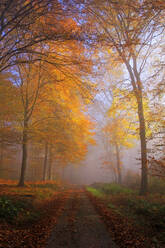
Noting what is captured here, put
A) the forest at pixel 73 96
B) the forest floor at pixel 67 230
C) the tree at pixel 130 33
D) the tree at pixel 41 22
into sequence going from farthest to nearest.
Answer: the tree at pixel 130 33, the tree at pixel 41 22, the forest at pixel 73 96, the forest floor at pixel 67 230

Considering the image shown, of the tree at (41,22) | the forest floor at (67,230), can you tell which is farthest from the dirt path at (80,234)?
the tree at (41,22)

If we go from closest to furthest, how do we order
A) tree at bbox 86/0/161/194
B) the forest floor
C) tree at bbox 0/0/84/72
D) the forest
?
the forest floor < the forest < tree at bbox 0/0/84/72 < tree at bbox 86/0/161/194

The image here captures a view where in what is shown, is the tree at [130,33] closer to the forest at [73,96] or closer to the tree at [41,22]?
the forest at [73,96]

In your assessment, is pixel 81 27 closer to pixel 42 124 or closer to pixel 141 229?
pixel 141 229

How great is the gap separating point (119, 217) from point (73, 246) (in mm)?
2638

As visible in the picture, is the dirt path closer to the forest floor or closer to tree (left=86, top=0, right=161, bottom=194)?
the forest floor

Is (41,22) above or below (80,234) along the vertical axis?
above

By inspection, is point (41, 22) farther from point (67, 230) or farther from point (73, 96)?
point (67, 230)

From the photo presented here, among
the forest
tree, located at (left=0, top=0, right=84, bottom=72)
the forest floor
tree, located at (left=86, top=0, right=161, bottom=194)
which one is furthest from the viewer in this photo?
tree, located at (left=86, top=0, right=161, bottom=194)

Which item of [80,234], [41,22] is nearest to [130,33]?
[41,22]

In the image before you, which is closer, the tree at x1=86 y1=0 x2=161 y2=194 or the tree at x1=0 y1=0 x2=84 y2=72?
the tree at x1=0 y1=0 x2=84 y2=72

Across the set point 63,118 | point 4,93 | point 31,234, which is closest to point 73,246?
point 31,234

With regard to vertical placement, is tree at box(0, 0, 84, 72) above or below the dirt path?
above

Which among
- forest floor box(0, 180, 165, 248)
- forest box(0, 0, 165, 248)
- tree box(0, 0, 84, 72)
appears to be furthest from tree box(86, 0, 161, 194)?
forest floor box(0, 180, 165, 248)
